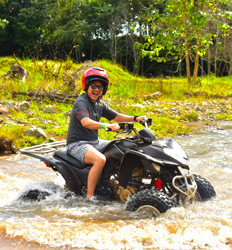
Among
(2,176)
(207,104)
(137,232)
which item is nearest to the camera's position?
(137,232)

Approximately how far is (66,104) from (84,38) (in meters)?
26.0

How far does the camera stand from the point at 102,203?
441 centimetres

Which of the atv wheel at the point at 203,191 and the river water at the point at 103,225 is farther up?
the atv wheel at the point at 203,191

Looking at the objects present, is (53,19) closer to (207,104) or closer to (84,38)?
(84,38)

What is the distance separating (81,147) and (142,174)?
836 millimetres

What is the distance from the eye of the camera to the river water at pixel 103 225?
3.46m

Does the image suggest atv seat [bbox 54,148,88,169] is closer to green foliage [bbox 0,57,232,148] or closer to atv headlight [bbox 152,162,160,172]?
atv headlight [bbox 152,162,160,172]

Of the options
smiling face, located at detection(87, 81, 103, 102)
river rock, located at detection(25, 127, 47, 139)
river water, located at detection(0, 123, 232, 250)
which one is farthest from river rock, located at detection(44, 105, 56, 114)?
smiling face, located at detection(87, 81, 103, 102)

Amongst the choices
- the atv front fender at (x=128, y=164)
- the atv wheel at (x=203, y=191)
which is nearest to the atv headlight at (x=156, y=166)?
the atv front fender at (x=128, y=164)

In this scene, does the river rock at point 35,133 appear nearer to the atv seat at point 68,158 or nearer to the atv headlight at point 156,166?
the atv seat at point 68,158

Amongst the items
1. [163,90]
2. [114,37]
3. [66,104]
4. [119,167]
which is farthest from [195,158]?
[114,37]

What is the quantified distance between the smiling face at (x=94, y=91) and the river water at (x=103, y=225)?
128 cm

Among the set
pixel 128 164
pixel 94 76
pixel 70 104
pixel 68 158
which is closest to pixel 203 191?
pixel 128 164

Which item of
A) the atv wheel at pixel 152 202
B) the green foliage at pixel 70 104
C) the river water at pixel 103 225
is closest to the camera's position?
the river water at pixel 103 225
